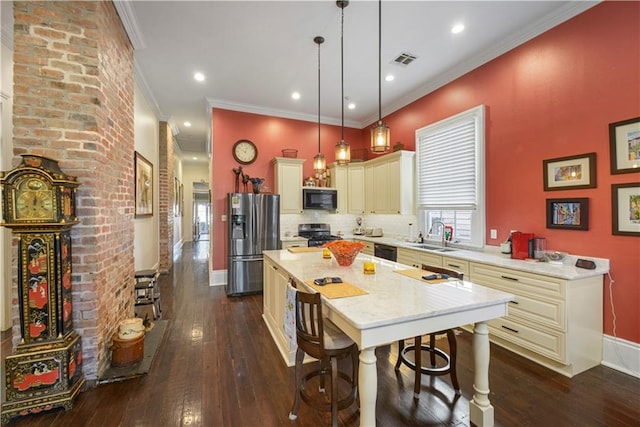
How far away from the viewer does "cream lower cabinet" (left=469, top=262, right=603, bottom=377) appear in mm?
2256

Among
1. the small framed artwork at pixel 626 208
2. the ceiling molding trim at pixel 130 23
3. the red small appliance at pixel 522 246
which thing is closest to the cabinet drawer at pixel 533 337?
the red small appliance at pixel 522 246

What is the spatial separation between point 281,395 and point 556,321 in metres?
2.37

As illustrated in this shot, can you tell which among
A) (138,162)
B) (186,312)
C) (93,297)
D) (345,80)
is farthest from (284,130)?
(93,297)

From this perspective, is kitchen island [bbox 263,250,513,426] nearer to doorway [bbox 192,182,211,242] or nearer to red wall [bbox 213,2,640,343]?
red wall [bbox 213,2,640,343]

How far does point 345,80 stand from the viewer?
4227 millimetres

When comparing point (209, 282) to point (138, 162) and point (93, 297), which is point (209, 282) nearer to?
point (138, 162)

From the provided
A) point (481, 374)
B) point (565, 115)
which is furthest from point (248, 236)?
point (565, 115)

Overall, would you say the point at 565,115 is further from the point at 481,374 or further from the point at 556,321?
the point at 481,374

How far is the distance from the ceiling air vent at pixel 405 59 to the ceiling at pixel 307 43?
0.18 feet

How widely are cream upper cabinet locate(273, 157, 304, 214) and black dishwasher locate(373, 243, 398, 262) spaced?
5.42 feet

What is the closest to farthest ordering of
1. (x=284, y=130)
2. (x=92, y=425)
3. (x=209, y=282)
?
(x=92, y=425) → (x=209, y=282) → (x=284, y=130)

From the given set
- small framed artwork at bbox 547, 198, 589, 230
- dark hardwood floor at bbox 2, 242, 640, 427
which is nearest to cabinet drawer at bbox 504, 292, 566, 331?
dark hardwood floor at bbox 2, 242, 640, 427

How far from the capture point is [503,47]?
3.23 m

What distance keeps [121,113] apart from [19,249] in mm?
1577
